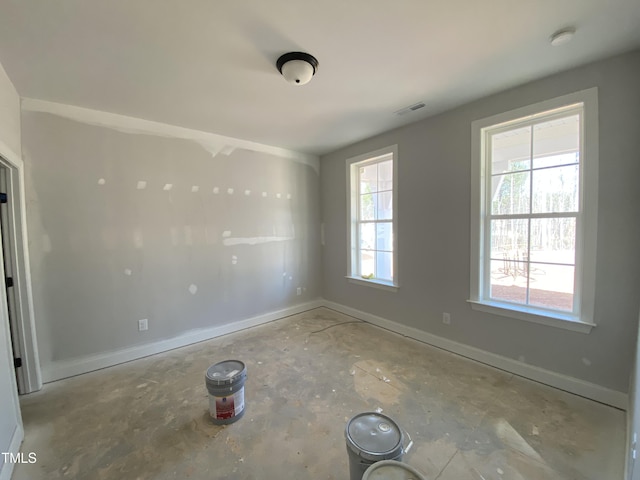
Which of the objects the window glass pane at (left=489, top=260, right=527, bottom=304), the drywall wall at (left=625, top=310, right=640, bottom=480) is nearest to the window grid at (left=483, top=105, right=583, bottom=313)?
the window glass pane at (left=489, top=260, right=527, bottom=304)

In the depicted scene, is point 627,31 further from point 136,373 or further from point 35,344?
point 35,344

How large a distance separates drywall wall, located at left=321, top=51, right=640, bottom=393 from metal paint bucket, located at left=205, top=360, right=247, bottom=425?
220 centimetres

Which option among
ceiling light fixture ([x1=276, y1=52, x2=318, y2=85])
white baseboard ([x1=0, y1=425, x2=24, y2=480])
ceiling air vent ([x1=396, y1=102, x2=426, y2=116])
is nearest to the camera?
white baseboard ([x1=0, y1=425, x2=24, y2=480])

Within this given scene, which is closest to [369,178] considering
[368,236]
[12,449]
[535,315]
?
[368,236]

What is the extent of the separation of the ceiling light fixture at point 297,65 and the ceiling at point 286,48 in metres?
0.06

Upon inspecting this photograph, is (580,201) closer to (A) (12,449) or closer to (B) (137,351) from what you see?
(A) (12,449)

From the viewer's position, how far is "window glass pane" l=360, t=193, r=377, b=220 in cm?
386

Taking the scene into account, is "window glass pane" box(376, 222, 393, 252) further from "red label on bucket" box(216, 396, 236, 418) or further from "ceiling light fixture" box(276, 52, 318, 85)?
"red label on bucket" box(216, 396, 236, 418)

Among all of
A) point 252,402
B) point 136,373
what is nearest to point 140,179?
point 136,373

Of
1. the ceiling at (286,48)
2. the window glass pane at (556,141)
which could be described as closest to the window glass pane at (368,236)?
the ceiling at (286,48)

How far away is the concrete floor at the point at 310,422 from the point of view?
1550mm

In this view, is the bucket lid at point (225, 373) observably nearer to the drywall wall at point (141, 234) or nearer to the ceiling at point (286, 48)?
the drywall wall at point (141, 234)

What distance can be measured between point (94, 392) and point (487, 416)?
3202 millimetres

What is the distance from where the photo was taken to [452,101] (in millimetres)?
2609
